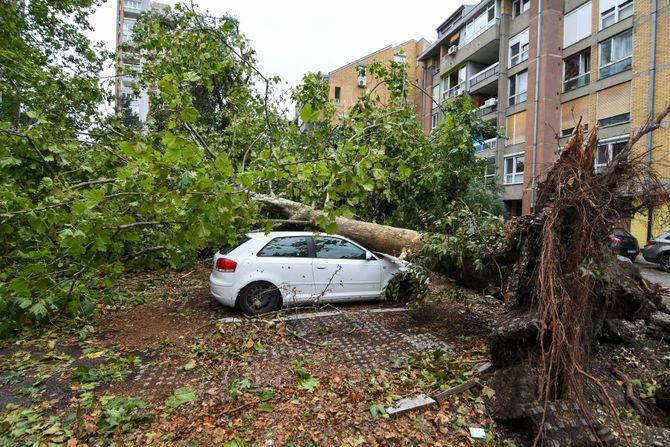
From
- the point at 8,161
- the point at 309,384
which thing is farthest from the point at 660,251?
the point at 8,161

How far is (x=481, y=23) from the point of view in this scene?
24.2 m

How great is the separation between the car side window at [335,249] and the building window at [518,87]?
773 inches

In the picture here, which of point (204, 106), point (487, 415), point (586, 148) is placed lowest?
point (487, 415)

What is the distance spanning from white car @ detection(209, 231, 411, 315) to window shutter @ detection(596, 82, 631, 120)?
16.6 m

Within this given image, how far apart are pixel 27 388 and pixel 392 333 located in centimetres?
423

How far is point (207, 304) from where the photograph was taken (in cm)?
677

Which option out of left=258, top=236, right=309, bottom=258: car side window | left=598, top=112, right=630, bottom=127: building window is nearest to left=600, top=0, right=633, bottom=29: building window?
left=598, top=112, right=630, bottom=127: building window

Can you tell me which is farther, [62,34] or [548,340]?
[62,34]

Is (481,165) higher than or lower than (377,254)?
higher

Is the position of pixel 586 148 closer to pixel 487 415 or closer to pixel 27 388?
pixel 487 415

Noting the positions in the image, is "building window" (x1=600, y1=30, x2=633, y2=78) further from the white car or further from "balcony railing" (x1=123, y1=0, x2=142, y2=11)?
"balcony railing" (x1=123, y1=0, x2=142, y2=11)

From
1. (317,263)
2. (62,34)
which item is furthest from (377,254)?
(62,34)

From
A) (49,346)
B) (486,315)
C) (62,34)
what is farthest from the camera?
(62,34)

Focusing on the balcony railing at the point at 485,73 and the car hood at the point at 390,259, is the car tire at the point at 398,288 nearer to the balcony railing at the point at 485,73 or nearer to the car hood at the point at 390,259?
the car hood at the point at 390,259
